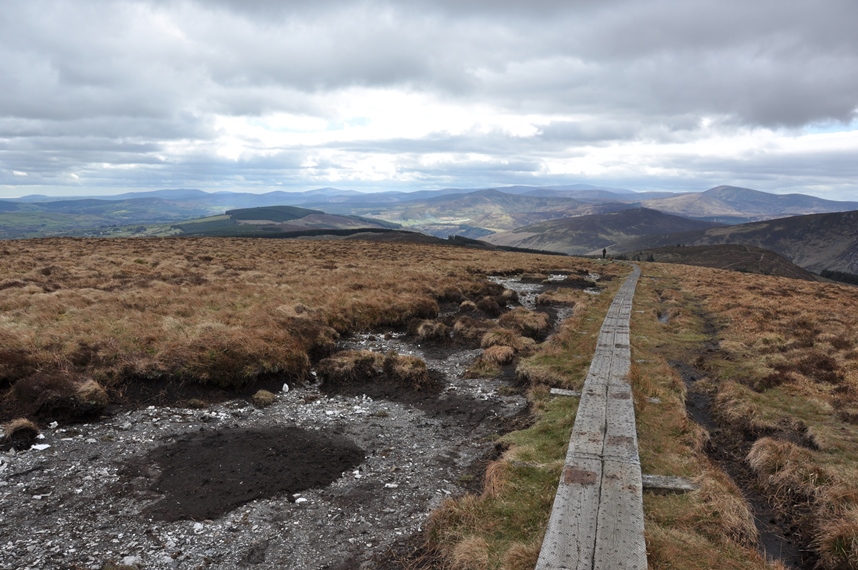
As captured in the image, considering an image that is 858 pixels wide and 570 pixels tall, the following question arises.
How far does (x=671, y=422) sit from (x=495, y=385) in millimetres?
6002

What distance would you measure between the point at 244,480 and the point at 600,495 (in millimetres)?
7415

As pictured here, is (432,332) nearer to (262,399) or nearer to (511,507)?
(262,399)

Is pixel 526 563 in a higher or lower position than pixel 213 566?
higher

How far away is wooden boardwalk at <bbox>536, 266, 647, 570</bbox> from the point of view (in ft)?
21.7

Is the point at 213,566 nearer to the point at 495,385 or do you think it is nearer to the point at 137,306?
the point at 495,385

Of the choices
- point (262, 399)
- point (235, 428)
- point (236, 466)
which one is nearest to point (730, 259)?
point (262, 399)

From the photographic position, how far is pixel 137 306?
20594mm

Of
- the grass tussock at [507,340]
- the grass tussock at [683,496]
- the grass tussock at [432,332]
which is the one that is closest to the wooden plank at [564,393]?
the grass tussock at [683,496]

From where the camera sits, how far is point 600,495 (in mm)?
8070

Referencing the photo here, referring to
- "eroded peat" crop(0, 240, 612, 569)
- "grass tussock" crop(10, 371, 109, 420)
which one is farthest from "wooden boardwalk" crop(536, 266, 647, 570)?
→ "grass tussock" crop(10, 371, 109, 420)

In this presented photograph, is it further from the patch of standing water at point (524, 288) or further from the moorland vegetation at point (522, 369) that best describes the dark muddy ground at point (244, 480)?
the patch of standing water at point (524, 288)

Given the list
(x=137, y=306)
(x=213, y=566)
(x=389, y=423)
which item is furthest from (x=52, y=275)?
(x=213, y=566)

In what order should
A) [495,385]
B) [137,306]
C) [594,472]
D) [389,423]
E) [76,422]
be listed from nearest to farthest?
[594,472] → [76,422] → [389,423] → [495,385] → [137,306]

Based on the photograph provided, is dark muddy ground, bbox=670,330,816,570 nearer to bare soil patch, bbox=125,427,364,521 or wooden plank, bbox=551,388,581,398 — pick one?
wooden plank, bbox=551,388,581,398
